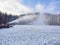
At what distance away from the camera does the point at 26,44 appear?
25.3 meters

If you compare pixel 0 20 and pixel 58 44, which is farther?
pixel 0 20

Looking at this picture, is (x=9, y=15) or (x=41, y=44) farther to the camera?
(x=9, y=15)

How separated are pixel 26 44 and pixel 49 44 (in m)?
3.00

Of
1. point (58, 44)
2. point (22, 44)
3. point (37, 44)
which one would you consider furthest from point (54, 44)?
point (22, 44)

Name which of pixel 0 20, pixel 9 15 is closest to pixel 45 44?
pixel 0 20

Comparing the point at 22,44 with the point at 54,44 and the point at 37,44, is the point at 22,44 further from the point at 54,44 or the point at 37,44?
the point at 54,44

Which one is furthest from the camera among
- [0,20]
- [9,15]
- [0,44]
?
[9,15]

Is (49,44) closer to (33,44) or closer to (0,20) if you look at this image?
(33,44)

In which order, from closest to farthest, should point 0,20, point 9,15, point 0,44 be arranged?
point 0,44 → point 0,20 → point 9,15

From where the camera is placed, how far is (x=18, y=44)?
25.0 metres

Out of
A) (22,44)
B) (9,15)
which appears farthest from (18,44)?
(9,15)

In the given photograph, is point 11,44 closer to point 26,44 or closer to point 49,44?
point 26,44

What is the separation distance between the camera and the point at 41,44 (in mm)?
25797

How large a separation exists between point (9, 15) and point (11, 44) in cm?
13855
